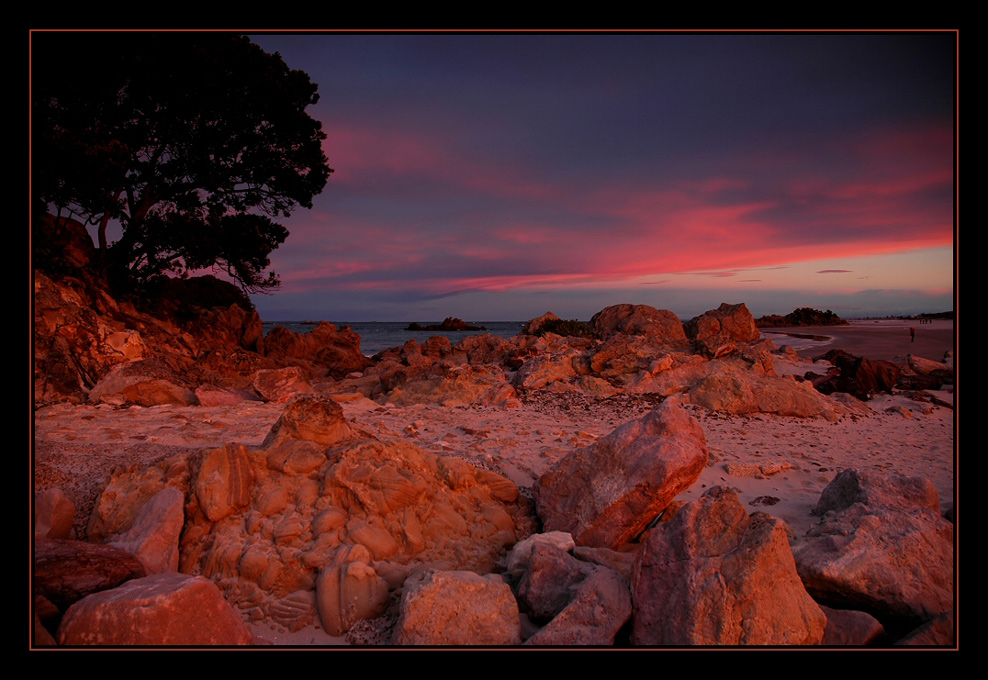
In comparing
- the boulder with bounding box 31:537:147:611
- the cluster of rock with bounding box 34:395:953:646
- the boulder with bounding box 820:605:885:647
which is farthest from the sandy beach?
the boulder with bounding box 820:605:885:647

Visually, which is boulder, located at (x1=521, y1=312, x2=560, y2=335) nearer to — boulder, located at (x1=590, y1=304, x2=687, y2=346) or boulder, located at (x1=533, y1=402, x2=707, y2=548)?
boulder, located at (x1=590, y1=304, x2=687, y2=346)

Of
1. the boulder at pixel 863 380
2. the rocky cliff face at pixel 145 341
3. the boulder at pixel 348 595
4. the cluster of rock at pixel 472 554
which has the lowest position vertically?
the boulder at pixel 348 595

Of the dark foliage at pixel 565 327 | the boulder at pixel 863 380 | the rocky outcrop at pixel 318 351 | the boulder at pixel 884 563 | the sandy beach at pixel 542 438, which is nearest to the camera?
the boulder at pixel 884 563

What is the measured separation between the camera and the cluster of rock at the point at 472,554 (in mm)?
2324

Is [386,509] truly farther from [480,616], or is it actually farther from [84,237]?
[84,237]

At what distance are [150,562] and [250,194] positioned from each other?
12182mm

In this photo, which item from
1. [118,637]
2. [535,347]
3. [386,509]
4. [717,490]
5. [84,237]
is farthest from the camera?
[535,347]

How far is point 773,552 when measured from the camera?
2361 millimetres

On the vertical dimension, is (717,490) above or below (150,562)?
above

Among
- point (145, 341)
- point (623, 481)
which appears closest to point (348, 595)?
point (623, 481)

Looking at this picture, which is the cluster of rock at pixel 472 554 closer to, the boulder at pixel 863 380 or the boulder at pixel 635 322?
the boulder at pixel 863 380

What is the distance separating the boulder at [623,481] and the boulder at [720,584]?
2.12 ft

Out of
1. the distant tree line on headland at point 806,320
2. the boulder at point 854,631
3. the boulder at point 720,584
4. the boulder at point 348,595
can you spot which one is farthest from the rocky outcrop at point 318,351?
the distant tree line on headland at point 806,320
